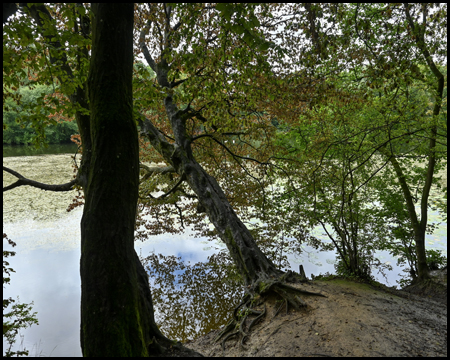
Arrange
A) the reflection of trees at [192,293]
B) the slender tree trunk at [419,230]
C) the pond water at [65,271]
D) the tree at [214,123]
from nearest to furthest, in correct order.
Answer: the tree at [214,123], the pond water at [65,271], the reflection of trees at [192,293], the slender tree trunk at [419,230]

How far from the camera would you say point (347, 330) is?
11.8 feet

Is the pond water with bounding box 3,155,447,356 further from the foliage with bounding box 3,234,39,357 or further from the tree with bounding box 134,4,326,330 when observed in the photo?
the tree with bounding box 134,4,326,330

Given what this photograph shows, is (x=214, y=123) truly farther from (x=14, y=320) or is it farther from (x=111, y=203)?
(x=14, y=320)

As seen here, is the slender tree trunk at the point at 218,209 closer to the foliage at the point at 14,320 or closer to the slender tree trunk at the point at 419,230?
the foliage at the point at 14,320

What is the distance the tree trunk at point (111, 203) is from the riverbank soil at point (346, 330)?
210 cm

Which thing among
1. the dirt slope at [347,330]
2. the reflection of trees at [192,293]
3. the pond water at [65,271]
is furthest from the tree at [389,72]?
the reflection of trees at [192,293]

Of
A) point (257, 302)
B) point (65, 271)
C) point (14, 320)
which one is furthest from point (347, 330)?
point (65, 271)

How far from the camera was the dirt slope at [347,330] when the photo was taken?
3295 mm

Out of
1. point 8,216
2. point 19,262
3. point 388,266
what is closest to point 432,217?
point 388,266

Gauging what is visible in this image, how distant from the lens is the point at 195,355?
2.83 metres

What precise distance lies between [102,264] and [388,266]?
949 centimetres

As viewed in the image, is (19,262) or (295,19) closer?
(295,19)

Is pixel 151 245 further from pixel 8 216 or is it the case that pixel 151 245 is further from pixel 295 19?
pixel 295 19

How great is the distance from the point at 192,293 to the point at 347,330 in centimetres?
551
